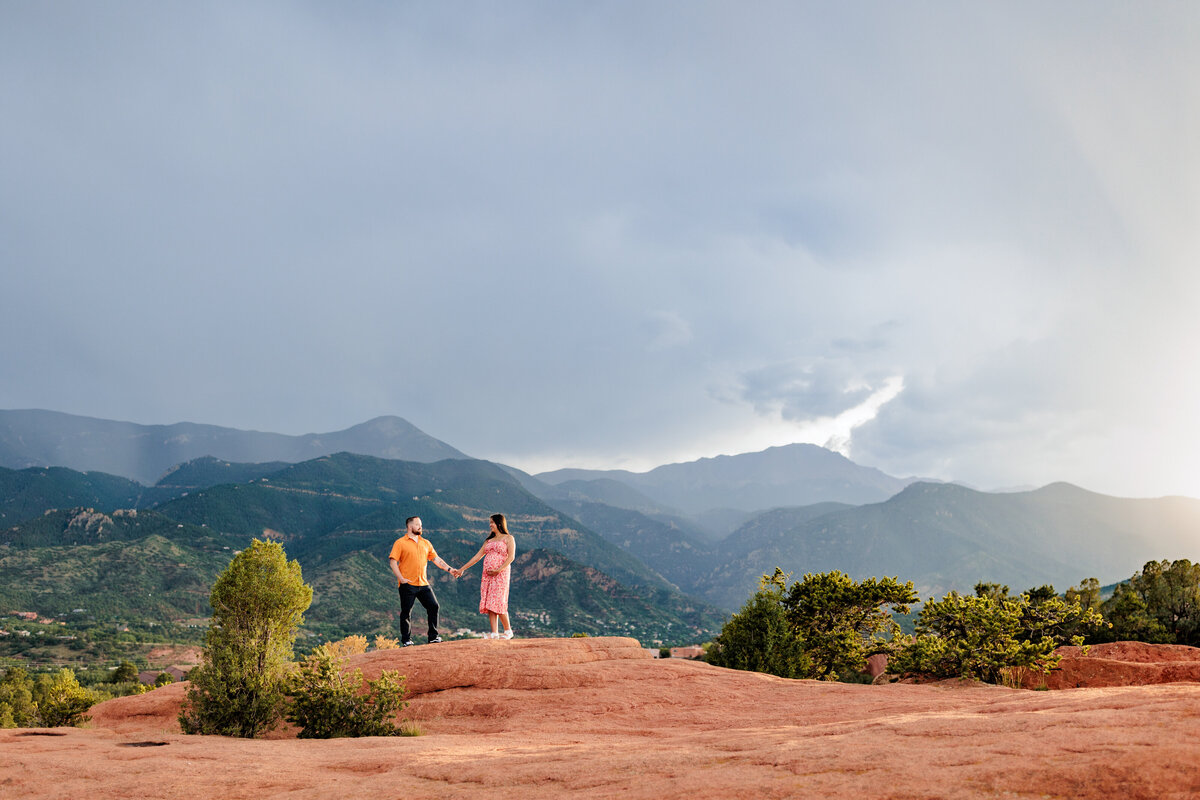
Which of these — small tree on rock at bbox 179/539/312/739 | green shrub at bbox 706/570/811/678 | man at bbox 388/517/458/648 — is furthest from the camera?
green shrub at bbox 706/570/811/678

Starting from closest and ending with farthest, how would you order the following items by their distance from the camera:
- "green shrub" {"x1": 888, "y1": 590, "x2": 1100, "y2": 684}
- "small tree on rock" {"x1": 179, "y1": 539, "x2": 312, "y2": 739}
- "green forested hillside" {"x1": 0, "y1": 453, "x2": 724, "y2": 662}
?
"small tree on rock" {"x1": 179, "y1": 539, "x2": 312, "y2": 739}
"green shrub" {"x1": 888, "y1": 590, "x2": 1100, "y2": 684}
"green forested hillside" {"x1": 0, "y1": 453, "x2": 724, "y2": 662}

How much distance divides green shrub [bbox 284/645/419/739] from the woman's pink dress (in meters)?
5.80

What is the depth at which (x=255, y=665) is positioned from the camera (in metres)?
12.2

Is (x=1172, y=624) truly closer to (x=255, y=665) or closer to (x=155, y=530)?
(x=255, y=665)

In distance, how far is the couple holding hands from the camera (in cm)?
1723

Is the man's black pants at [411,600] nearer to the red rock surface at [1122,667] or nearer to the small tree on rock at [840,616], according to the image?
the small tree on rock at [840,616]

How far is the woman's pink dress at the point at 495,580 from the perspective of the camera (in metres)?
18.0

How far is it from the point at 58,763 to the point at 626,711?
8943 mm

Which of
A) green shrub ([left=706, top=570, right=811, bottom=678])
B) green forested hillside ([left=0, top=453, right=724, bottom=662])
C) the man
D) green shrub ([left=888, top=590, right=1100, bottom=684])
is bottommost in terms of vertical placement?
green forested hillside ([left=0, top=453, right=724, bottom=662])

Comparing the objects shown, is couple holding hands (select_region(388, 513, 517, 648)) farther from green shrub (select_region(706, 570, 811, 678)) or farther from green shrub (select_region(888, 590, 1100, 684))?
green shrub (select_region(888, 590, 1100, 684))

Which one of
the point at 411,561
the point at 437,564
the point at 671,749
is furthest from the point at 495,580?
the point at 671,749

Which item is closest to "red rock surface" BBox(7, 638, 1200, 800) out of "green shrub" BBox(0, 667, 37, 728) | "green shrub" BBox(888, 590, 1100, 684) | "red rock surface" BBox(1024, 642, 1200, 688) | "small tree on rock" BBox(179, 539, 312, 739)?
"small tree on rock" BBox(179, 539, 312, 739)

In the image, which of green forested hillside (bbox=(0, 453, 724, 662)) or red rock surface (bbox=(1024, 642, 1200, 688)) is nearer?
red rock surface (bbox=(1024, 642, 1200, 688))

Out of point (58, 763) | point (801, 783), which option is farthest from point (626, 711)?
point (58, 763)
